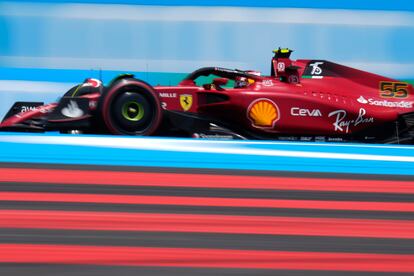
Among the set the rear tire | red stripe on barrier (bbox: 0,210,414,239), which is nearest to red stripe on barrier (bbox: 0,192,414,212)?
red stripe on barrier (bbox: 0,210,414,239)

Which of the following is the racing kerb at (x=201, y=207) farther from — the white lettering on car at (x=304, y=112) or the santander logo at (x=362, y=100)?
the santander logo at (x=362, y=100)

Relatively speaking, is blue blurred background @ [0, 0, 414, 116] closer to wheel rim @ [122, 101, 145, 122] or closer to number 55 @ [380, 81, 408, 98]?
number 55 @ [380, 81, 408, 98]

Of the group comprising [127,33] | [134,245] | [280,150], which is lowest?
[134,245]

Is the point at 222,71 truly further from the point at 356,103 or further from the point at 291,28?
the point at 291,28

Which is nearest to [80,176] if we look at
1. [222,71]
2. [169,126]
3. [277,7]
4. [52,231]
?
[52,231]

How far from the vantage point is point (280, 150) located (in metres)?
3.48

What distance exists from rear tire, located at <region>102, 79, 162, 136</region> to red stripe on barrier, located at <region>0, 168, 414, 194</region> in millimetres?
1671

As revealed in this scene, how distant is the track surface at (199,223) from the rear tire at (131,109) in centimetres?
162

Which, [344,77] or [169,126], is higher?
[344,77]

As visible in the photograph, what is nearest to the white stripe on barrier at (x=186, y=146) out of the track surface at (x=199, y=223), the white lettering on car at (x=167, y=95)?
the track surface at (x=199, y=223)

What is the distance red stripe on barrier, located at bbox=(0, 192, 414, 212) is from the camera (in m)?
2.81

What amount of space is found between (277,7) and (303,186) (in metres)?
3.87

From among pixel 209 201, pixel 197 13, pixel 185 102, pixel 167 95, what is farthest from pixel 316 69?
pixel 209 201

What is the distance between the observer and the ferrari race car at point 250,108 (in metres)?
4.85
